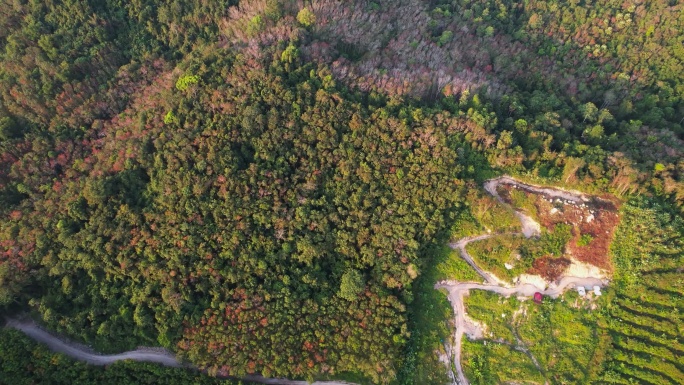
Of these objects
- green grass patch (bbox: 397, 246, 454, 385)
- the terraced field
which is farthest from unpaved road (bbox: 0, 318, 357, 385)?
the terraced field

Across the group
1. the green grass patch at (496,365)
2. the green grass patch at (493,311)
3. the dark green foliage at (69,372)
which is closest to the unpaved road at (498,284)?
the green grass patch at (493,311)

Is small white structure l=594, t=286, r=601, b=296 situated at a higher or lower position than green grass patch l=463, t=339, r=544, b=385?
higher

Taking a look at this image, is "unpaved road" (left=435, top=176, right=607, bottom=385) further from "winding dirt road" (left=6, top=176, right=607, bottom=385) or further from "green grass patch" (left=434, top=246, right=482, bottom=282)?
"green grass patch" (left=434, top=246, right=482, bottom=282)

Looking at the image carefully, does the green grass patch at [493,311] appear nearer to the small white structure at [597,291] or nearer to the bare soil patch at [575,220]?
the bare soil patch at [575,220]

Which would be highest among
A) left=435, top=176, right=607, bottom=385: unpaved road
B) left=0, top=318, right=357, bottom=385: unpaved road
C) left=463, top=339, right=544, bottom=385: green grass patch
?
left=435, top=176, right=607, bottom=385: unpaved road

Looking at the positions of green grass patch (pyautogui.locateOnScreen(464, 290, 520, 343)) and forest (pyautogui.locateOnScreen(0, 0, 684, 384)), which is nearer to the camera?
forest (pyautogui.locateOnScreen(0, 0, 684, 384))

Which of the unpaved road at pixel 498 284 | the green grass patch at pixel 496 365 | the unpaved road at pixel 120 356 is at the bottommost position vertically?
the green grass patch at pixel 496 365
